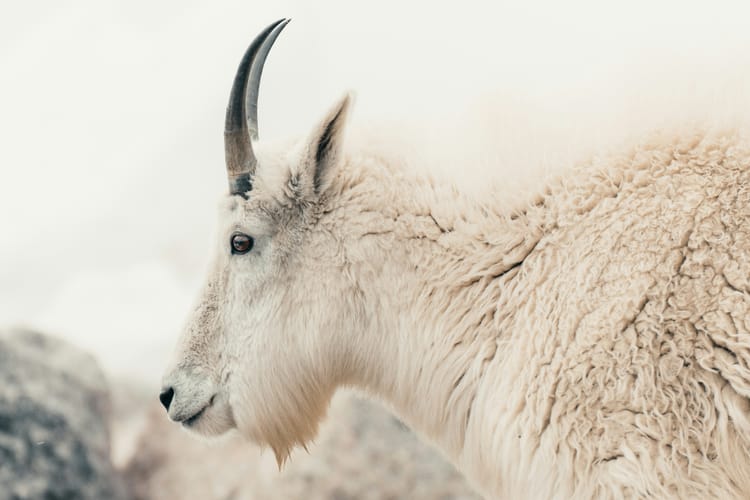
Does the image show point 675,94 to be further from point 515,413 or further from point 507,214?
point 515,413

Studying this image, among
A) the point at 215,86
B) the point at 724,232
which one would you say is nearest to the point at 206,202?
the point at 215,86

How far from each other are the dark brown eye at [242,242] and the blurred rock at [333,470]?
131 inches

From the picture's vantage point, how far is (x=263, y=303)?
11.2 ft

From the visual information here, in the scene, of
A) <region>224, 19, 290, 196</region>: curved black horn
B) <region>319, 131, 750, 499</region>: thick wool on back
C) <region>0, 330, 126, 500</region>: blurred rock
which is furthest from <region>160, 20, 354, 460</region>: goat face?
<region>0, 330, 126, 500</region>: blurred rock

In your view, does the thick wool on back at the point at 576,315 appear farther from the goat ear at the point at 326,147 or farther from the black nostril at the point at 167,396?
the black nostril at the point at 167,396

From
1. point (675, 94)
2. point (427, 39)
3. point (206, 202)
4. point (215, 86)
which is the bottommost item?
point (206, 202)

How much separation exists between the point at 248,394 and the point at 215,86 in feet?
22.7

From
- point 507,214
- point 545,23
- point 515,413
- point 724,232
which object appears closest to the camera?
point 724,232

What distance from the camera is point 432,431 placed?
133 inches

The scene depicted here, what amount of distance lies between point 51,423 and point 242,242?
3856mm

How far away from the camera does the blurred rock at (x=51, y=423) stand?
6152 millimetres

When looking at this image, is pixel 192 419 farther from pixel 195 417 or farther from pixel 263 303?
pixel 263 303

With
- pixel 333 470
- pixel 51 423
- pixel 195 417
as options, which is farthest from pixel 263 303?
pixel 51 423

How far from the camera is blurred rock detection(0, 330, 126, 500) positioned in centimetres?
615
